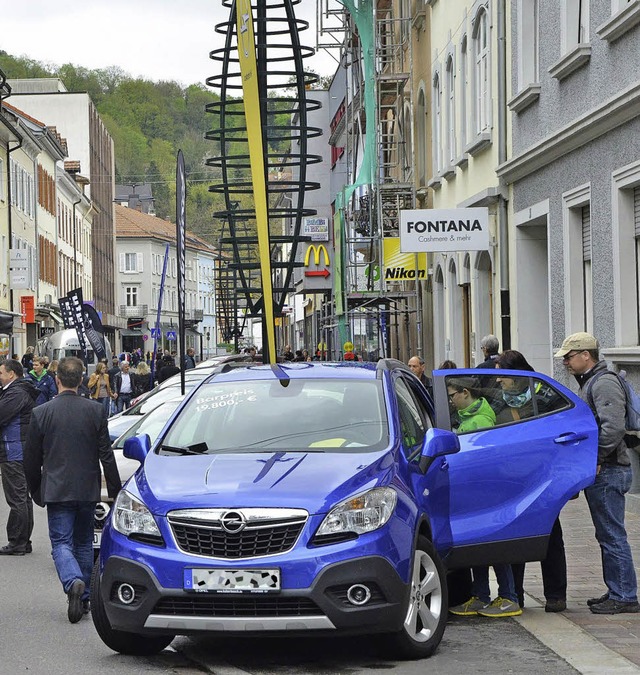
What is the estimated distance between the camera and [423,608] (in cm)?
773

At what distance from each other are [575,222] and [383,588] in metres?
11.3

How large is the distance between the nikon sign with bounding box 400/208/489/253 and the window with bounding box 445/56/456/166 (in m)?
6.42

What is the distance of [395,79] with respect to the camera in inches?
1282

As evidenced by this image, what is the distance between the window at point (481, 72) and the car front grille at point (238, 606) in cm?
1626

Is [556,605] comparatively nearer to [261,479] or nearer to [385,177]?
[261,479]

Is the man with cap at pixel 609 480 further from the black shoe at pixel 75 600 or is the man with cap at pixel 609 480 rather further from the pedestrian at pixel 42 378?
the pedestrian at pixel 42 378

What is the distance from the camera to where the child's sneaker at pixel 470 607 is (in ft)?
29.9

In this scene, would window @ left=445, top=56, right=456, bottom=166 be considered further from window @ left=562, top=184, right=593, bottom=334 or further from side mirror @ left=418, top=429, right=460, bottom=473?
side mirror @ left=418, top=429, right=460, bottom=473

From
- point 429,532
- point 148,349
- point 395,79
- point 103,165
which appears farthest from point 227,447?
point 148,349

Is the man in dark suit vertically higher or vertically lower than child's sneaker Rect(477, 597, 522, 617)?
higher

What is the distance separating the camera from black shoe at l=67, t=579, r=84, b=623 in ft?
29.3

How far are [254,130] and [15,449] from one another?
356 centimetres

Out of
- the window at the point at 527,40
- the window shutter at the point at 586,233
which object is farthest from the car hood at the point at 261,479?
the window at the point at 527,40

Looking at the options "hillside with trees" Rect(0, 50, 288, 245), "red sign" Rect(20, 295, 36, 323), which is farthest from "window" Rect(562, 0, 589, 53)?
"hillside with trees" Rect(0, 50, 288, 245)
